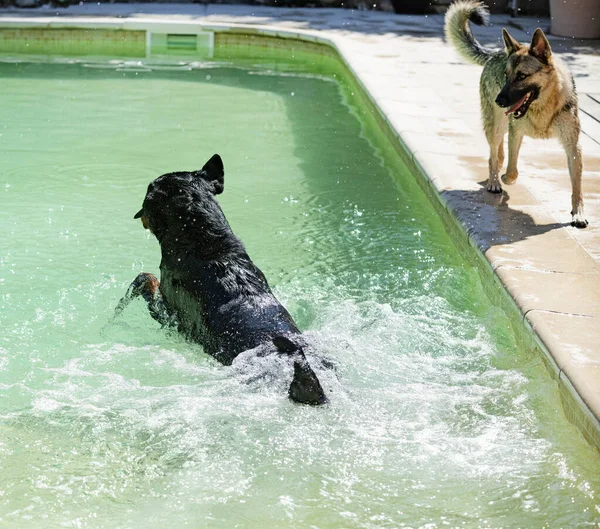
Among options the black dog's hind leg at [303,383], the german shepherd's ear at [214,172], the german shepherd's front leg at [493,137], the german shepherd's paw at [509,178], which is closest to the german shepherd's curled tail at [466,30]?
the german shepherd's front leg at [493,137]

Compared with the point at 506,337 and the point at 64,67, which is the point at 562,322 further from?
the point at 64,67

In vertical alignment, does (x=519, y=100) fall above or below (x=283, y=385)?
above

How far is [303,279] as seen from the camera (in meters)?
5.80

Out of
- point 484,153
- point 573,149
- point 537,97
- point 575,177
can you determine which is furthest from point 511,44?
point 484,153

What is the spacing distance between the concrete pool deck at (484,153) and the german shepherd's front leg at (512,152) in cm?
12

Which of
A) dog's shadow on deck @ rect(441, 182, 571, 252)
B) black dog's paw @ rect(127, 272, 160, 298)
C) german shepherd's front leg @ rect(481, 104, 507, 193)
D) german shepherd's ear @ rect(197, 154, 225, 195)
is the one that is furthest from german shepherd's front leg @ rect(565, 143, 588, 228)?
black dog's paw @ rect(127, 272, 160, 298)

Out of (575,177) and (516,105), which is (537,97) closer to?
(516,105)

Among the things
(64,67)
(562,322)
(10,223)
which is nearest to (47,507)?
(562,322)

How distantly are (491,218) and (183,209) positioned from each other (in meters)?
2.19

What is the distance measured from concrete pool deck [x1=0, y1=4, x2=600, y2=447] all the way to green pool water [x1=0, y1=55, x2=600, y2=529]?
0.23m

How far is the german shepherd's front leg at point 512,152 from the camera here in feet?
20.6

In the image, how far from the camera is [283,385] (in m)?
3.98

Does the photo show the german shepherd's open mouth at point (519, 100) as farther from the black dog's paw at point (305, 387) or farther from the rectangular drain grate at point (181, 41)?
the rectangular drain grate at point (181, 41)

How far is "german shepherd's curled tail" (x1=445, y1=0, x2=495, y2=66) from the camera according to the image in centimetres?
702
